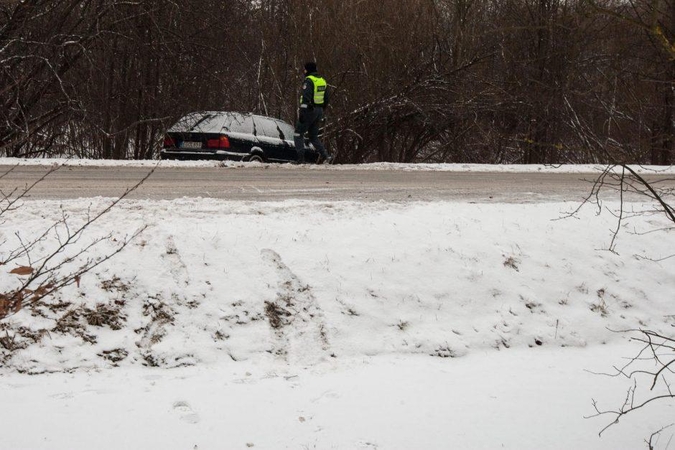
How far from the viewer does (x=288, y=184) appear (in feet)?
33.0

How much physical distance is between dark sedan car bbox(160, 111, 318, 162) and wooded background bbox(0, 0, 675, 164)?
96.1 inches

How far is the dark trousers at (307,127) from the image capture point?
13571 millimetres

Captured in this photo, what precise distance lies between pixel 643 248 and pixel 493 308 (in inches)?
106

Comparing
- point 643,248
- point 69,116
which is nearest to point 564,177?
point 643,248

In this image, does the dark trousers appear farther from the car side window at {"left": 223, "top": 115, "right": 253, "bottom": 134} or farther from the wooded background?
the wooded background

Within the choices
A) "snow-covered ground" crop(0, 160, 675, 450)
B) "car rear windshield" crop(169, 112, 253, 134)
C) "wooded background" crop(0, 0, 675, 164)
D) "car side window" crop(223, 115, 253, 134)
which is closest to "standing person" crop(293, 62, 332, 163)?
"car side window" crop(223, 115, 253, 134)

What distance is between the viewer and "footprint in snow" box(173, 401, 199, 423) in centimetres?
500

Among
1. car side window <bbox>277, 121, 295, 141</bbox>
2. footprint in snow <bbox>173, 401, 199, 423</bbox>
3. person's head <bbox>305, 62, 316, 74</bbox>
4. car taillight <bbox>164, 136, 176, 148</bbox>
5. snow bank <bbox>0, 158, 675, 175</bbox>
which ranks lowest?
footprint in snow <bbox>173, 401, 199, 423</bbox>

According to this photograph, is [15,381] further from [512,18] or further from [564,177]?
[512,18]

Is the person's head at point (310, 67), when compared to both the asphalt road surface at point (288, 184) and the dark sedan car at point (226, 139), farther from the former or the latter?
the asphalt road surface at point (288, 184)

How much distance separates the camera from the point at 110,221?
670 cm

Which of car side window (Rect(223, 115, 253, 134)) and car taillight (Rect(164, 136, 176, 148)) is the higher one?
car side window (Rect(223, 115, 253, 134))

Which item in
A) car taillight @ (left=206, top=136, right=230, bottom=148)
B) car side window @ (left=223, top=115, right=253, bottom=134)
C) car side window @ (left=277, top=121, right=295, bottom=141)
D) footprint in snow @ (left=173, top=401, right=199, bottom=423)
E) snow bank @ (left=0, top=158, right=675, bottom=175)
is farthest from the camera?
car side window @ (left=277, top=121, right=295, bottom=141)

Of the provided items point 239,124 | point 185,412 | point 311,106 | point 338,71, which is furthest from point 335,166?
point 185,412
